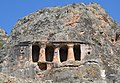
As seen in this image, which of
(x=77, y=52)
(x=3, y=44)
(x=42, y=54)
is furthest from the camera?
(x=3, y=44)

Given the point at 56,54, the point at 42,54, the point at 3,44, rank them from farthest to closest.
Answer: the point at 3,44
the point at 42,54
the point at 56,54

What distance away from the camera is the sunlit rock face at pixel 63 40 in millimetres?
45250

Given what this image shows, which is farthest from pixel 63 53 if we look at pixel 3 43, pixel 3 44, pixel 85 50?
pixel 3 43

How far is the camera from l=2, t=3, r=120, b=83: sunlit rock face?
45.2 meters

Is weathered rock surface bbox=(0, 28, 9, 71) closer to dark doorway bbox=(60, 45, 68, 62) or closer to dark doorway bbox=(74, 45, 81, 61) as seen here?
dark doorway bbox=(60, 45, 68, 62)

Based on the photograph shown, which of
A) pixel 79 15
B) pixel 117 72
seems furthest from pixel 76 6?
pixel 117 72

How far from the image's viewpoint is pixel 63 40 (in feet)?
153

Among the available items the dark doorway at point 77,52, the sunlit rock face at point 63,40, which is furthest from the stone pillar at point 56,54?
the dark doorway at point 77,52

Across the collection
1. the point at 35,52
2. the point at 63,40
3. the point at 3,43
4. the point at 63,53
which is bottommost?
the point at 63,53

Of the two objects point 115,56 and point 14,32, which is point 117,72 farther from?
point 14,32

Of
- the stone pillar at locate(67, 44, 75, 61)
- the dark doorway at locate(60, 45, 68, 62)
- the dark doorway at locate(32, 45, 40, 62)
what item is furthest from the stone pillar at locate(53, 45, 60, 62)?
the dark doorway at locate(32, 45, 40, 62)

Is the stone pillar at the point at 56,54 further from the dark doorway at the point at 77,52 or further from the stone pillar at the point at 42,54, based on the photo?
the dark doorway at the point at 77,52

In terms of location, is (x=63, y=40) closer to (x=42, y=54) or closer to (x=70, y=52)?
(x=70, y=52)

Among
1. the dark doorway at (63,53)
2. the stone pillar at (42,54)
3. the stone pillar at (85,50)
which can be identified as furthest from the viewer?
the dark doorway at (63,53)
